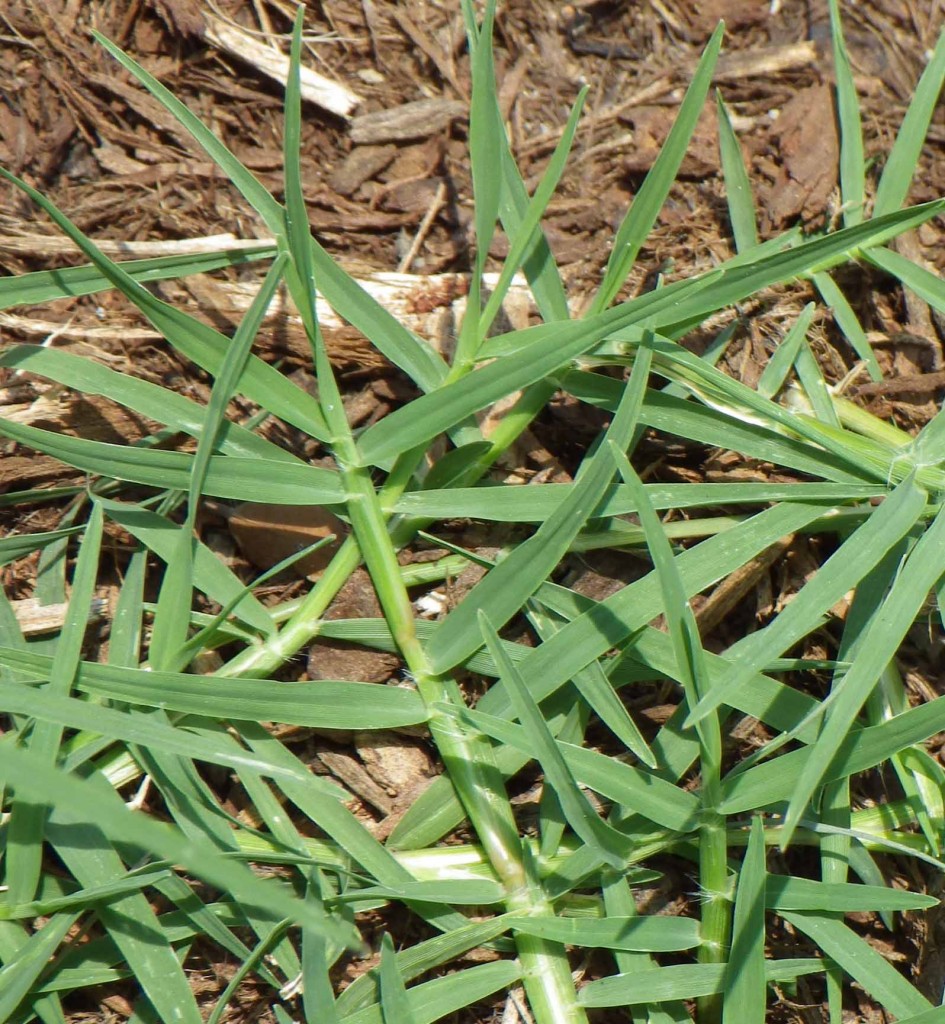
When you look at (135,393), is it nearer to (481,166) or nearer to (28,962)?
(481,166)

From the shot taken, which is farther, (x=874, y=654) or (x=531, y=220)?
(x=531, y=220)

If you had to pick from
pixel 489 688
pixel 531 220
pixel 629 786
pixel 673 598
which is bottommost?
pixel 629 786

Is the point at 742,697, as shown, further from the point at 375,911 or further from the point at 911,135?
the point at 911,135

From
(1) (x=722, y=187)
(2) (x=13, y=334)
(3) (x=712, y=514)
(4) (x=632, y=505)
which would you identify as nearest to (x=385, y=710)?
(4) (x=632, y=505)

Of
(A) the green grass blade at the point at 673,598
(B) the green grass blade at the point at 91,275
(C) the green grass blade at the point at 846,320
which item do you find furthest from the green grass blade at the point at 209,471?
(C) the green grass blade at the point at 846,320

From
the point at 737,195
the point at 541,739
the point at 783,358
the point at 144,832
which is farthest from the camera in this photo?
the point at 737,195

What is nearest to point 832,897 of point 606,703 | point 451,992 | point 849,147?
point 606,703
